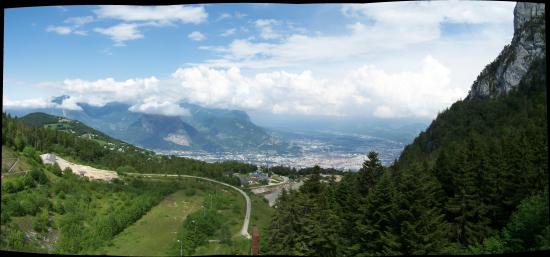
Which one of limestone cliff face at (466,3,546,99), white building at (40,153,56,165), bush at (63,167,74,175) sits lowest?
bush at (63,167,74,175)

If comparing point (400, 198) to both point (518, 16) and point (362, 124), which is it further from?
point (518, 16)

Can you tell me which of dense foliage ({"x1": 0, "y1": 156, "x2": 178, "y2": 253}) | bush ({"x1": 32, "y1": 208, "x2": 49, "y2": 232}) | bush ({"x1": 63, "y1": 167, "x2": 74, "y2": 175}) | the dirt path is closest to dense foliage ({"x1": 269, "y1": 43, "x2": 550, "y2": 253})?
dense foliage ({"x1": 0, "y1": 156, "x2": 178, "y2": 253})

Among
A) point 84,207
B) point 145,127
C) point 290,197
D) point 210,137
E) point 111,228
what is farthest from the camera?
point 145,127

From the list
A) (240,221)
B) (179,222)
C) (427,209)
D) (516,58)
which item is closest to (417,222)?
(427,209)

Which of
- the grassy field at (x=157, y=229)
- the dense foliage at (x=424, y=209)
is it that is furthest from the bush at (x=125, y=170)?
the dense foliage at (x=424, y=209)

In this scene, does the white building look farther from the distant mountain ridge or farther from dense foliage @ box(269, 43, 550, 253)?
dense foliage @ box(269, 43, 550, 253)

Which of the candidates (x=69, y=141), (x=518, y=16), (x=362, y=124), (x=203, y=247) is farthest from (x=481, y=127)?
(x=69, y=141)

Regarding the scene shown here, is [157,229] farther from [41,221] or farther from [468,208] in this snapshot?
[468,208]

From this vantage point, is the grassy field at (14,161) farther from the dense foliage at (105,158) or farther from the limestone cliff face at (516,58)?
the limestone cliff face at (516,58)
